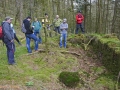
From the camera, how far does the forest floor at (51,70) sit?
887 cm

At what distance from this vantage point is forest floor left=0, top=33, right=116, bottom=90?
349 inches

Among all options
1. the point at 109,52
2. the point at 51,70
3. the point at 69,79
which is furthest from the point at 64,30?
the point at 69,79

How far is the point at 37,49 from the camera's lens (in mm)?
12562

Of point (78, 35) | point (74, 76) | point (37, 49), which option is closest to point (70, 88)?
point (74, 76)

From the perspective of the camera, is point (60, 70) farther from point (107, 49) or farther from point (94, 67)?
point (107, 49)

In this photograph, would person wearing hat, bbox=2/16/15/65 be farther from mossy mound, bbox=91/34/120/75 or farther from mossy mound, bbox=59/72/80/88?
mossy mound, bbox=91/34/120/75

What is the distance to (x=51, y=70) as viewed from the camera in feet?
34.5

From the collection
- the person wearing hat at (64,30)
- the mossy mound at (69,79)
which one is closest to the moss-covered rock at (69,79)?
the mossy mound at (69,79)

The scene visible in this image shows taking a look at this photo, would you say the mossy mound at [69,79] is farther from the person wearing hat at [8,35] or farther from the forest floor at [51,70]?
the person wearing hat at [8,35]

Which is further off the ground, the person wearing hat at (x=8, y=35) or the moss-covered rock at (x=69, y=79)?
the person wearing hat at (x=8, y=35)

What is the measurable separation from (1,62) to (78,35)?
21.6 ft

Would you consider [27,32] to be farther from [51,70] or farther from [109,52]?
[109,52]

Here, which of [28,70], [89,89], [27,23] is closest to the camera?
[89,89]

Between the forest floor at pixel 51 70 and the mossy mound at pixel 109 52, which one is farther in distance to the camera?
the mossy mound at pixel 109 52
